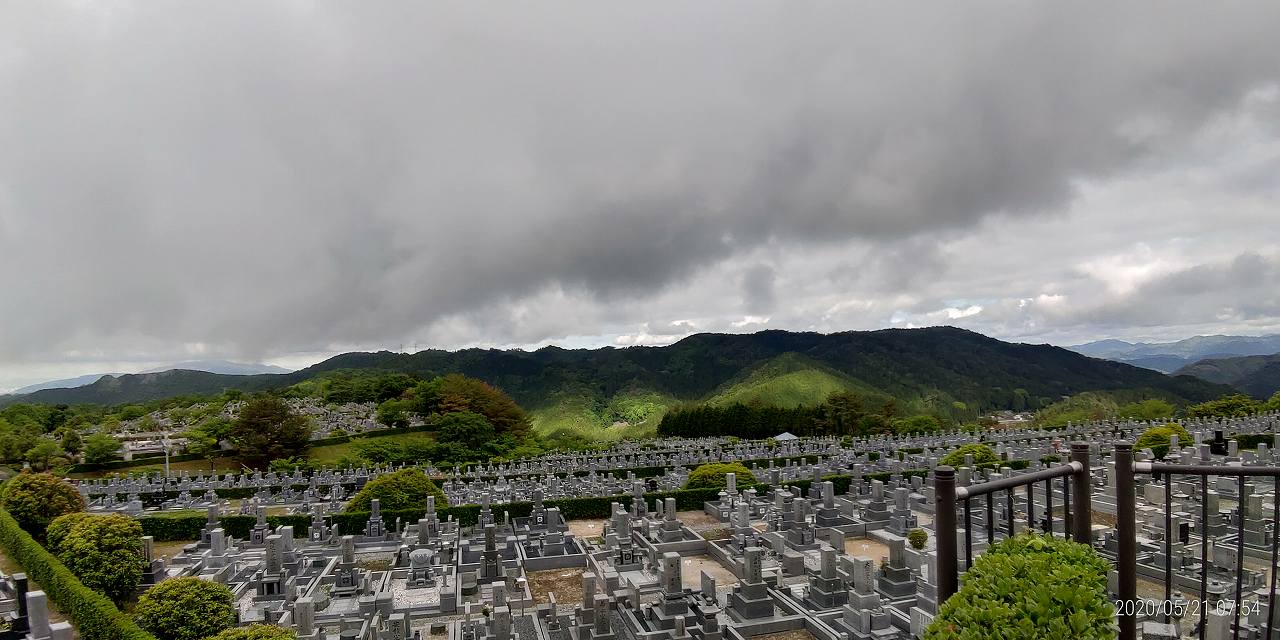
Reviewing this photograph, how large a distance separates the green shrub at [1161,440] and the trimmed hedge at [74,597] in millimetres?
38642

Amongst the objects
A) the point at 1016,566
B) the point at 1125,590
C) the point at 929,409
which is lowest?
the point at 929,409

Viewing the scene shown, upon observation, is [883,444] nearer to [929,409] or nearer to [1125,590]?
[1125,590]

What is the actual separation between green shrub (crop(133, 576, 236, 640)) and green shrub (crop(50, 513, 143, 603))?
3.94m

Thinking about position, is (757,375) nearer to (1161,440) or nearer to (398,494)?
(1161,440)

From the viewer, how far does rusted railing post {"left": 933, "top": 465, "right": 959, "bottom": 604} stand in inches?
143

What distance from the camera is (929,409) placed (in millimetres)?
107188

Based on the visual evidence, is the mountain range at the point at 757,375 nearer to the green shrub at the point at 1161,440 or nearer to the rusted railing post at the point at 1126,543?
the green shrub at the point at 1161,440

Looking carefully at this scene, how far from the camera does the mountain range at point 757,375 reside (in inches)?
4409

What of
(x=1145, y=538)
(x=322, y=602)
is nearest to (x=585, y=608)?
(x=322, y=602)

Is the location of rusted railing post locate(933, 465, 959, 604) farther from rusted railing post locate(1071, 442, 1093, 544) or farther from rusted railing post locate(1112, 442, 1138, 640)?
rusted railing post locate(1112, 442, 1138, 640)

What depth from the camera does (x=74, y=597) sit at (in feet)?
47.7

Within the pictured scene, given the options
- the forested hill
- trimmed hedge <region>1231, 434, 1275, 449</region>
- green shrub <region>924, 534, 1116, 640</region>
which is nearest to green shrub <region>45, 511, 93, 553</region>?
green shrub <region>924, 534, 1116, 640</region>

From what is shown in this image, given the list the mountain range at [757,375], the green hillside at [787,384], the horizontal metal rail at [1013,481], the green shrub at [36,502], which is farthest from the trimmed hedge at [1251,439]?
the mountain range at [757,375]

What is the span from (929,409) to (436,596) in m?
105
